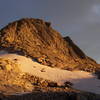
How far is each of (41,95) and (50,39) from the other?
3851 cm

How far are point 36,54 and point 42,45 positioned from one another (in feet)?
16.3

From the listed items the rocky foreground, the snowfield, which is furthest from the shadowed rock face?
the snowfield

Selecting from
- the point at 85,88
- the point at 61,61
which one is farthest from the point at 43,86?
the point at 61,61

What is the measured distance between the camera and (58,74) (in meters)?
60.3

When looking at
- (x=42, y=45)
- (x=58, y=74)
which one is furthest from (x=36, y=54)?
(x=58, y=74)

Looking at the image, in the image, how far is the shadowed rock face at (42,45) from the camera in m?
63.7

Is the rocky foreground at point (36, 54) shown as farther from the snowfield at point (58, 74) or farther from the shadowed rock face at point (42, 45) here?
the snowfield at point (58, 74)

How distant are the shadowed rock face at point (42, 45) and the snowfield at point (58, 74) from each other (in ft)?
5.48

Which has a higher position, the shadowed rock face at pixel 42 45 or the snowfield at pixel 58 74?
the shadowed rock face at pixel 42 45

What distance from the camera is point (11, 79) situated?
161 feet

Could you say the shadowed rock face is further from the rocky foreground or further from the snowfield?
the snowfield

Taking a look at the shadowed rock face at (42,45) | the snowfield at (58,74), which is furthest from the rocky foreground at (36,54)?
the snowfield at (58,74)

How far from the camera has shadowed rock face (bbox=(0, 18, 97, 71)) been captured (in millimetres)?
63719

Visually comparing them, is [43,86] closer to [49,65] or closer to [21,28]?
[49,65]
